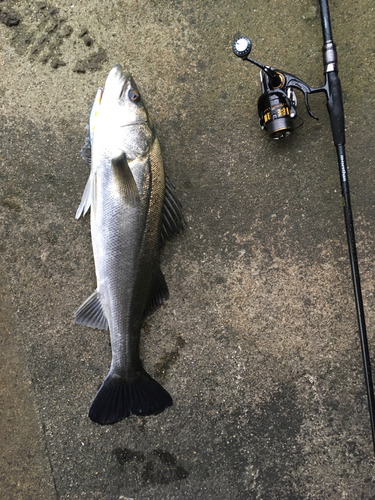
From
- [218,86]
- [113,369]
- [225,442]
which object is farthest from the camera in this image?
[218,86]

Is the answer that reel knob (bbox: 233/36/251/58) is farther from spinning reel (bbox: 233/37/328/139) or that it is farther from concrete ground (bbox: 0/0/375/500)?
concrete ground (bbox: 0/0/375/500)

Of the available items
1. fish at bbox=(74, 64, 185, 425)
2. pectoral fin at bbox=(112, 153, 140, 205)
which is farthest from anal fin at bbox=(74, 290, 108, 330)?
pectoral fin at bbox=(112, 153, 140, 205)

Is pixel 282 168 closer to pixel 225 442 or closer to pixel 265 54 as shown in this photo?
pixel 265 54

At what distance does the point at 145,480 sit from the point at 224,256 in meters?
1.81

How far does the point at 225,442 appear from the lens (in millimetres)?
2414

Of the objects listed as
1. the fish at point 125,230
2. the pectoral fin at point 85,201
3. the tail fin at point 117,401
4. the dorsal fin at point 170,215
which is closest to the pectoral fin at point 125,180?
the fish at point 125,230

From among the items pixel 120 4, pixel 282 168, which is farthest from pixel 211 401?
pixel 120 4

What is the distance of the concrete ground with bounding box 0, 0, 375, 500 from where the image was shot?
7.87 feet

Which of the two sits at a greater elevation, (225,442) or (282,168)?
(282,168)

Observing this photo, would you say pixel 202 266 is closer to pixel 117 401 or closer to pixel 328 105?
pixel 117 401

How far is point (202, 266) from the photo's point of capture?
8.32 ft

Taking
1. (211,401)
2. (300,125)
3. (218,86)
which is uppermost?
(218,86)

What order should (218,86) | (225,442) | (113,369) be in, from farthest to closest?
(218,86) → (225,442) → (113,369)

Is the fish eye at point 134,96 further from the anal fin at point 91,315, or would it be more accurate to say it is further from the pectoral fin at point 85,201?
the anal fin at point 91,315
